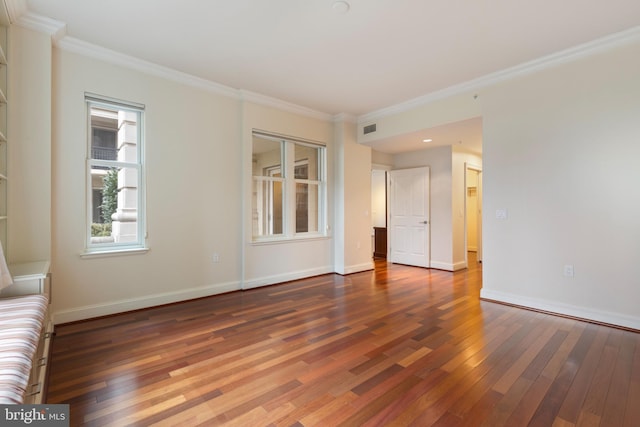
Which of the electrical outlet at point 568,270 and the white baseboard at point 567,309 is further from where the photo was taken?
the electrical outlet at point 568,270

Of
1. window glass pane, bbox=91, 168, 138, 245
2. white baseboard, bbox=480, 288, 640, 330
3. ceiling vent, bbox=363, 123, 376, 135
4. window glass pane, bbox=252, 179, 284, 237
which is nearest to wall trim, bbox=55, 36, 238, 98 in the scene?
window glass pane, bbox=91, 168, 138, 245

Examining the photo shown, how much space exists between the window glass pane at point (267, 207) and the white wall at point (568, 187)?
2921mm

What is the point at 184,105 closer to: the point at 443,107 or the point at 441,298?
the point at 443,107

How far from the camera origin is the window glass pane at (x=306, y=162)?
5172mm

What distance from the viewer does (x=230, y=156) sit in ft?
13.8

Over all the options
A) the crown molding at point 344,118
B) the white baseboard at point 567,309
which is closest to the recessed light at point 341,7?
the crown molding at point 344,118

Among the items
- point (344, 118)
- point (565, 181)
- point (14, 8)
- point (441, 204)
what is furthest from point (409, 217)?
point (14, 8)

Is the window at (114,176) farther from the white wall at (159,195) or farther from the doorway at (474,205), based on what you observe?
the doorway at (474,205)

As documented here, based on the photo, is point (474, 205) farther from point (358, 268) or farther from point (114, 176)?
point (114, 176)

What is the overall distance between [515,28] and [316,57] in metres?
1.87

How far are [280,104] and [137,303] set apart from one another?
3223 mm

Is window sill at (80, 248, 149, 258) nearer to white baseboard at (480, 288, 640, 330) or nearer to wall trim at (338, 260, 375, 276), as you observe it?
wall trim at (338, 260, 375, 276)

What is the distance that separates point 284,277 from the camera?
15.8 ft

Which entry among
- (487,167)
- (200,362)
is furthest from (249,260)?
(487,167)
